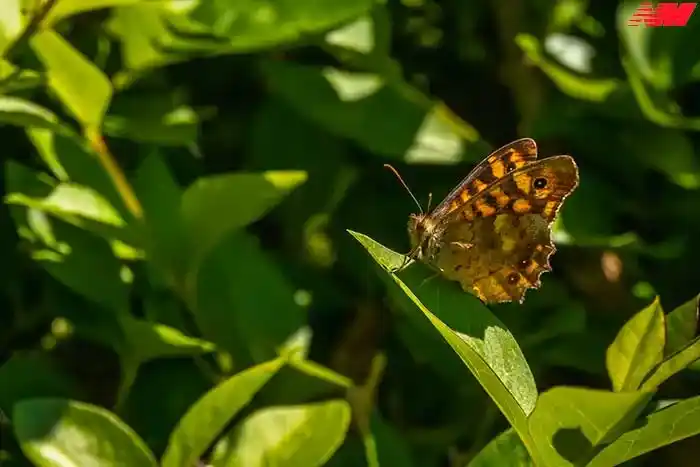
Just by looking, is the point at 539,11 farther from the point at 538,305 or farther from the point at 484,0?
the point at 538,305

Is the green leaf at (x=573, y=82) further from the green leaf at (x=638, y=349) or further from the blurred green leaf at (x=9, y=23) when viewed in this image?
the blurred green leaf at (x=9, y=23)

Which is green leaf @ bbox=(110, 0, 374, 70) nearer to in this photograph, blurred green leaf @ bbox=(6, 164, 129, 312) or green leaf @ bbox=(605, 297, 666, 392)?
blurred green leaf @ bbox=(6, 164, 129, 312)

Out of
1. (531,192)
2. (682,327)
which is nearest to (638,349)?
(682,327)

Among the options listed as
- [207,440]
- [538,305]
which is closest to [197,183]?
[207,440]

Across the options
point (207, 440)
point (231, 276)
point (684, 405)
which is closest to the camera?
point (684, 405)

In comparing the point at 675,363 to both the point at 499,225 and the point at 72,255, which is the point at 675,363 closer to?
the point at 499,225

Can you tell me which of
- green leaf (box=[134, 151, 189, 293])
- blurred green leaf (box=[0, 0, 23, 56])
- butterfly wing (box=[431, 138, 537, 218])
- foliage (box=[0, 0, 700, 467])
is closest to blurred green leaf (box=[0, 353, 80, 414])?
foliage (box=[0, 0, 700, 467])
